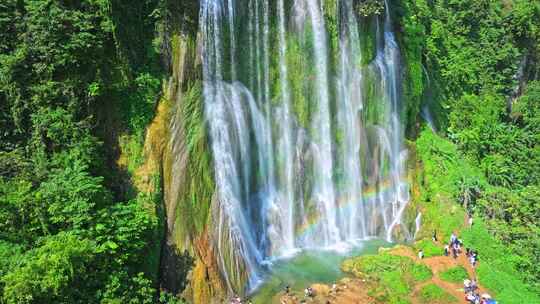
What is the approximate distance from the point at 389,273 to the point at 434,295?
178 centimetres

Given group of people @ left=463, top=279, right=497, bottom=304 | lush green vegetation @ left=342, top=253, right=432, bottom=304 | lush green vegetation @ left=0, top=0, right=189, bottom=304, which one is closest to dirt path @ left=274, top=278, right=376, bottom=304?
lush green vegetation @ left=342, top=253, right=432, bottom=304

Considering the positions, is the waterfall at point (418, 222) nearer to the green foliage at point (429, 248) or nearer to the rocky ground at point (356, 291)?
the green foliage at point (429, 248)

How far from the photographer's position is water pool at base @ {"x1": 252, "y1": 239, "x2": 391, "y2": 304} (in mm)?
16656

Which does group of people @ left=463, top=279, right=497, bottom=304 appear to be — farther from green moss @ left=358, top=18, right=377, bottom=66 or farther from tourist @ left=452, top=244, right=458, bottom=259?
green moss @ left=358, top=18, right=377, bottom=66

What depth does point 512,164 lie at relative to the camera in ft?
90.6

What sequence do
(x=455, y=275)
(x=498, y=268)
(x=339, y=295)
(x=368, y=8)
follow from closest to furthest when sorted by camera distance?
(x=339, y=295) → (x=455, y=275) → (x=498, y=268) → (x=368, y=8)

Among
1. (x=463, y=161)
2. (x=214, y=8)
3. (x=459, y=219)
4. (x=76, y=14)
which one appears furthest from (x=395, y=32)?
(x=76, y=14)

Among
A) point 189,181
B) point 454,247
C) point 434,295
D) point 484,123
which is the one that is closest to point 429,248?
point 454,247

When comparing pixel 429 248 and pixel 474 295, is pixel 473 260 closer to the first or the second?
pixel 429 248

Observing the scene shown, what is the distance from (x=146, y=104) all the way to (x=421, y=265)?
40.3 feet

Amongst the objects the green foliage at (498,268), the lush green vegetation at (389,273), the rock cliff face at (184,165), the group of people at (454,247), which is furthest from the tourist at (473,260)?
Answer: the rock cliff face at (184,165)

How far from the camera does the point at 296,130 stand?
808 inches

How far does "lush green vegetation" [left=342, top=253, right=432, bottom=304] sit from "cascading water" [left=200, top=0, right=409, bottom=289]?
253cm

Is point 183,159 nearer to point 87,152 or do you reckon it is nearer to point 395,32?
point 87,152
